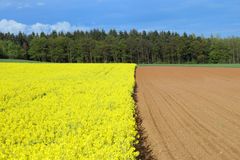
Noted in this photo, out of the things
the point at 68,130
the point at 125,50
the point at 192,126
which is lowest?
the point at 192,126

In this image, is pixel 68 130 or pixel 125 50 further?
pixel 125 50

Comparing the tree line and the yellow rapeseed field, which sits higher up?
the tree line

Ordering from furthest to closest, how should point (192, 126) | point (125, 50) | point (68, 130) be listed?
1. point (125, 50)
2. point (192, 126)
3. point (68, 130)

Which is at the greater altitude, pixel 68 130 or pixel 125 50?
pixel 125 50

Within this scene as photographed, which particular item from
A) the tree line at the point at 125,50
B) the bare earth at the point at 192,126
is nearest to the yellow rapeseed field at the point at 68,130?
the bare earth at the point at 192,126

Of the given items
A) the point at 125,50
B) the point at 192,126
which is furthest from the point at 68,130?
the point at 125,50

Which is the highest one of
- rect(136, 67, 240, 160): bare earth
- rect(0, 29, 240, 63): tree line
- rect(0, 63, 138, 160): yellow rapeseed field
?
rect(0, 29, 240, 63): tree line

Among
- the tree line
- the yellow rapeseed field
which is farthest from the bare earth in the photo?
the tree line

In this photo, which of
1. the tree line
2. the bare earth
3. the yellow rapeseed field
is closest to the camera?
the yellow rapeseed field

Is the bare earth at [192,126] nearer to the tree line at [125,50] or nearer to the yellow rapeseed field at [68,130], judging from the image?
the yellow rapeseed field at [68,130]

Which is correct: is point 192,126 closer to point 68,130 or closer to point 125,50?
point 68,130

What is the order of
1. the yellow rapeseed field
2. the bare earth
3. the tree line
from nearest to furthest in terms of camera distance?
the yellow rapeseed field < the bare earth < the tree line

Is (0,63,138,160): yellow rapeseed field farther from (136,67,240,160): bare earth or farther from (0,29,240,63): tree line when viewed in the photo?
(0,29,240,63): tree line

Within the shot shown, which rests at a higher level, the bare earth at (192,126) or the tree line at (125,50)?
the tree line at (125,50)
